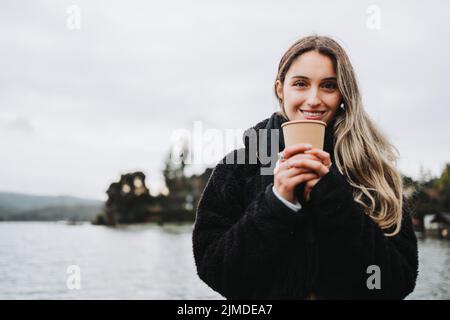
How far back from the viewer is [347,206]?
5.88ft

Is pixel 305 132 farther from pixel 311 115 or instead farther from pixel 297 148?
pixel 311 115

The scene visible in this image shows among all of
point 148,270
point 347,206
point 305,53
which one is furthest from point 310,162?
point 148,270

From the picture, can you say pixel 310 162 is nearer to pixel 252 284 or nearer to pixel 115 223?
pixel 252 284

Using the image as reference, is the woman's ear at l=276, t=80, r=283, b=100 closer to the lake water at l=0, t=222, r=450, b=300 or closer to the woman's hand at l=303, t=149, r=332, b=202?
the woman's hand at l=303, t=149, r=332, b=202

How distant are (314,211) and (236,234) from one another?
0.31 meters

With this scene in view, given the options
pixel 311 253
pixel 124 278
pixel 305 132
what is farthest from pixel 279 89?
pixel 124 278

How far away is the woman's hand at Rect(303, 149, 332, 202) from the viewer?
1.71 m

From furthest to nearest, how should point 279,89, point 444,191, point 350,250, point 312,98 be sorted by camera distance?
point 444,191 < point 279,89 < point 312,98 < point 350,250

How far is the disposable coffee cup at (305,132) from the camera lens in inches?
68.0

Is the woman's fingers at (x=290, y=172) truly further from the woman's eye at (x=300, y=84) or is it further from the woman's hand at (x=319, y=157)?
the woman's eye at (x=300, y=84)

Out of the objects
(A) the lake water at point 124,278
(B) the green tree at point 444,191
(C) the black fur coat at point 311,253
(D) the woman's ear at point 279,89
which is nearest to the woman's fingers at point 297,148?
(C) the black fur coat at point 311,253

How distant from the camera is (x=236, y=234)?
6.08ft

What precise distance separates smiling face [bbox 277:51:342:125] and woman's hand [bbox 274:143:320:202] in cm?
→ 35

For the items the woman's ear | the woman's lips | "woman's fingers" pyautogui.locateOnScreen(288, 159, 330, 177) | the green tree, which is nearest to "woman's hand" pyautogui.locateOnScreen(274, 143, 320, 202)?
"woman's fingers" pyautogui.locateOnScreen(288, 159, 330, 177)
